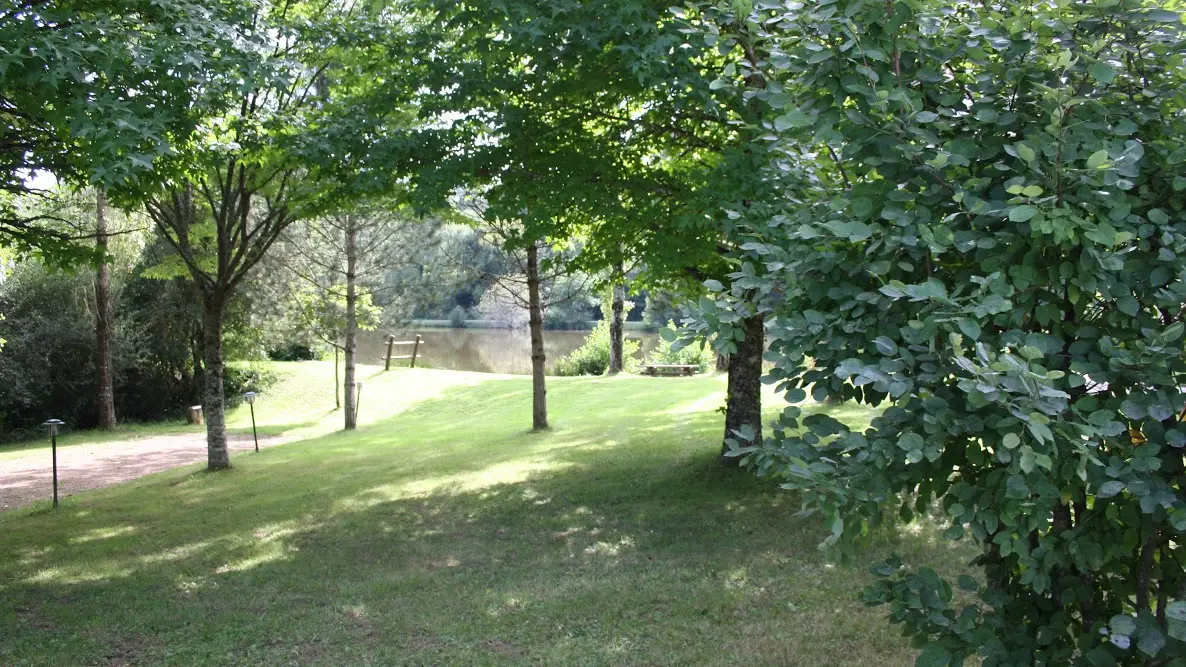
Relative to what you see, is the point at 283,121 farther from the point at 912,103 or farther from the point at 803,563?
the point at 912,103

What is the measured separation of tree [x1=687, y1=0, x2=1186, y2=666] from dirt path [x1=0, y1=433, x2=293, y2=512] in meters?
12.6

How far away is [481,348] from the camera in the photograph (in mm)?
46844

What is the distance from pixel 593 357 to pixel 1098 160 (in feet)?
94.4

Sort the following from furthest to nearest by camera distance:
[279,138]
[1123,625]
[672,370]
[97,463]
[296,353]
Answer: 1. [296,353]
2. [672,370]
3. [97,463]
4. [279,138]
5. [1123,625]

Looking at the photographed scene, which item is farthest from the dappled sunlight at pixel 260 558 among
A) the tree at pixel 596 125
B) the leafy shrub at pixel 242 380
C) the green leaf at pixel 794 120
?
the leafy shrub at pixel 242 380

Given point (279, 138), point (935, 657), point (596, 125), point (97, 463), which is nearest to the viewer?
point (935, 657)

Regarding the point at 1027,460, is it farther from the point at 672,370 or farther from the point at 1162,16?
the point at 672,370

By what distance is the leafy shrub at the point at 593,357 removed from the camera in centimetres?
3047

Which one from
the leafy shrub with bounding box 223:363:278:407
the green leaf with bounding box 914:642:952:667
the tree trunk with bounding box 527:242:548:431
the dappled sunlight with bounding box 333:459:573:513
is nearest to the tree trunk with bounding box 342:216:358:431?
the tree trunk with bounding box 527:242:548:431

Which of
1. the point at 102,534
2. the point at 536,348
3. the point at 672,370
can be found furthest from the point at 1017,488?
the point at 672,370

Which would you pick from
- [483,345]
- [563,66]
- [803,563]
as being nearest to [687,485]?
[803,563]

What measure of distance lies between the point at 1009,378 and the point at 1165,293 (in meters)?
0.58

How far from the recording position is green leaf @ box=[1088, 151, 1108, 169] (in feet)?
6.34

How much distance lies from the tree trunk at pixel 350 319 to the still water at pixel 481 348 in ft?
46.2
